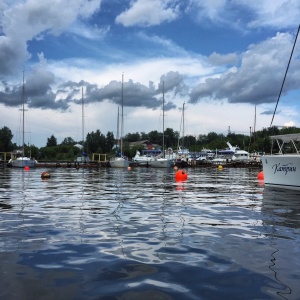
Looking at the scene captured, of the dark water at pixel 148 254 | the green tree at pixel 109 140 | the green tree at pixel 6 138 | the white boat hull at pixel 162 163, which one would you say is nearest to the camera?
the dark water at pixel 148 254

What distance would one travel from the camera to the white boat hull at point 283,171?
71.1ft

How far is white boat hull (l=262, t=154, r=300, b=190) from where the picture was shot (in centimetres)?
2166

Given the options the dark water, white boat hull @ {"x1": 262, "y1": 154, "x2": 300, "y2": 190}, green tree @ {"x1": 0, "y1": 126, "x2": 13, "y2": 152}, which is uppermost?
green tree @ {"x1": 0, "y1": 126, "x2": 13, "y2": 152}

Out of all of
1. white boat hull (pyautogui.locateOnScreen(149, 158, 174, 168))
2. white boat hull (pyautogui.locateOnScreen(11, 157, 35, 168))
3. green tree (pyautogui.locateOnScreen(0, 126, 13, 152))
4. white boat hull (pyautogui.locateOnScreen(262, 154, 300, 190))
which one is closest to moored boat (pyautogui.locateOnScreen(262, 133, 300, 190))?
white boat hull (pyautogui.locateOnScreen(262, 154, 300, 190))

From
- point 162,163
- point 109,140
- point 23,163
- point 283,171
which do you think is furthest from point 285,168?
point 109,140

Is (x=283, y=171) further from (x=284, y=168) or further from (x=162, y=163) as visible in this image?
(x=162, y=163)

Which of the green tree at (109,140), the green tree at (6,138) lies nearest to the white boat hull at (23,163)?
the green tree at (6,138)

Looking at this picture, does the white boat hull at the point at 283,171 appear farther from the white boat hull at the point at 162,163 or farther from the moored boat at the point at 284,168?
the white boat hull at the point at 162,163

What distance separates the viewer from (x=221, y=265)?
705 centimetres

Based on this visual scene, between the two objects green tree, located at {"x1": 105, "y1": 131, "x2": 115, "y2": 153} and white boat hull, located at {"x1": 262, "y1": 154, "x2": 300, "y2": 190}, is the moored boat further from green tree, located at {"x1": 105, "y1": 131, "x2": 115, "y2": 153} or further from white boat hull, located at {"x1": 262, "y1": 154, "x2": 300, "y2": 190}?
green tree, located at {"x1": 105, "y1": 131, "x2": 115, "y2": 153}

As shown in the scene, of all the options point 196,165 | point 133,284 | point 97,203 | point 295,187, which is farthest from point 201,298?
point 196,165

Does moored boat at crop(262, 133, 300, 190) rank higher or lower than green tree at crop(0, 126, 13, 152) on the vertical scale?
lower

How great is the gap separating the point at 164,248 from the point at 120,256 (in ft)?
3.69

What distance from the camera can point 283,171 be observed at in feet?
75.4
